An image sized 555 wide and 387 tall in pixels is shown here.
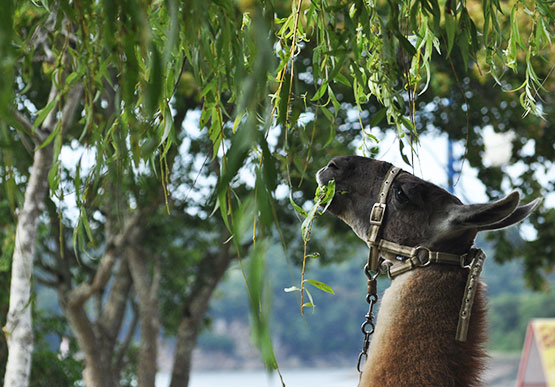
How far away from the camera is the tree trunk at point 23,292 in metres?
4.45

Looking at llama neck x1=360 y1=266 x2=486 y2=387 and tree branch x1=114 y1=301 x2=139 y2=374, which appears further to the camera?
tree branch x1=114 y1=301 x2=139 y2=374

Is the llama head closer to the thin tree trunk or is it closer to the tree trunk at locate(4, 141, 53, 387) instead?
the thin tree trunk

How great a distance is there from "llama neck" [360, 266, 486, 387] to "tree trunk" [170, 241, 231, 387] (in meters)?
7.89

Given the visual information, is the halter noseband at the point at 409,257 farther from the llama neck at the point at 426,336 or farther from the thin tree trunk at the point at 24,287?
the thin tree trunk at the point at 24,287

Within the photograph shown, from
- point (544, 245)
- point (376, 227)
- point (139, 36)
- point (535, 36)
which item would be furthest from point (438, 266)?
point (544, 245)

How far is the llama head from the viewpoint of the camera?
2.05 meters

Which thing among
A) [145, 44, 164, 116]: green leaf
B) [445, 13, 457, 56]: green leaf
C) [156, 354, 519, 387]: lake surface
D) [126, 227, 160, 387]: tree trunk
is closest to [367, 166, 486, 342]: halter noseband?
[445, 13, 457, 56]: green leaf

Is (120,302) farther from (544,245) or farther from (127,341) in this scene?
(544,245)

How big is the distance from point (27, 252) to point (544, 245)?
720 cm

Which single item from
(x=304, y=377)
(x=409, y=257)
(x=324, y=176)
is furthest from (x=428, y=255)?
(x=304, y=377)

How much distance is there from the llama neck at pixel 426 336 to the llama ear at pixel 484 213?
0.64 feet

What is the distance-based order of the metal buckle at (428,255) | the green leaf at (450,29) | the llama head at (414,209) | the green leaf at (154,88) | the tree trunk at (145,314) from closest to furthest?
the green leaf at (154,88) → the green leaf at (450,29) → the llama head at (414,209) → the metal buckle at (428,255) → the tree trunk at (145,314)

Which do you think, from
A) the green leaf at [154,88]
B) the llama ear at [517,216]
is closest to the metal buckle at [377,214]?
the llama ear at [517,216]

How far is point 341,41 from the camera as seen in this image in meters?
1.54
